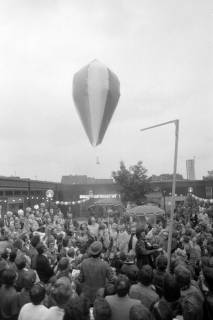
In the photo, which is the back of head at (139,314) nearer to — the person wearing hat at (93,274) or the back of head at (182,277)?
the back of head at (182,277)

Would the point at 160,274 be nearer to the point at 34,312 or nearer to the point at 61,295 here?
the point at 61,295

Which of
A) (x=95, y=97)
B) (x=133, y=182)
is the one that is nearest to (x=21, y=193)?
(x=133, y=182)

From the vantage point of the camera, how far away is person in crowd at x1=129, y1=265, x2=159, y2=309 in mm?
4312

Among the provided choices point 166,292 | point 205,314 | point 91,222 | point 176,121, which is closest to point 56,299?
point 166,292

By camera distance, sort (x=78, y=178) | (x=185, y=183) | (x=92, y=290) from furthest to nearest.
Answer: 1. (x=78, y=178)
2. (x=185, y=183)
3. (x=92, y=290)

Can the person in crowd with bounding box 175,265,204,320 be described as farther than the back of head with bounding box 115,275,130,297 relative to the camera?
No

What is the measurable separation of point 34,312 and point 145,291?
130cm

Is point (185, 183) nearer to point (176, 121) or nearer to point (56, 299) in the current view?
point (176, 121)

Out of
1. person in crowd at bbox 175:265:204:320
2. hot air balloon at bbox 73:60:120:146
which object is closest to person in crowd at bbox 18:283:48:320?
person in crowd at bbox 175:265:204:320

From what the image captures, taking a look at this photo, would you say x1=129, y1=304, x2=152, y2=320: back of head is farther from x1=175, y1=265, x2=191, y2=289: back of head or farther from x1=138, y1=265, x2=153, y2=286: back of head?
x1=138, y1=265, x2=153, y2=286: back of head

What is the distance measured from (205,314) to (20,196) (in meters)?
31.7

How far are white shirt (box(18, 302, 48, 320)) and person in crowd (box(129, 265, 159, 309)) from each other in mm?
1086

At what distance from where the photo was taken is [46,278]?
19.5 ft

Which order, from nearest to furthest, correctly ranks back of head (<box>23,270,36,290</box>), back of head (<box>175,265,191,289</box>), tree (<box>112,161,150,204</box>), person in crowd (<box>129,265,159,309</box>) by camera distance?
back of head (<box>175,265,191,289</box>) < person in crowd (<box>129,265,159,309</box>) < back of head (<box>23,270,36,290</box>) < tree (<box>112,161,150,204</box>)
